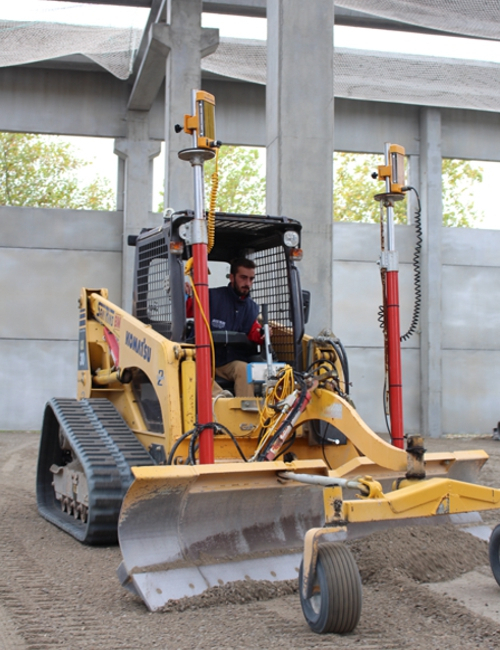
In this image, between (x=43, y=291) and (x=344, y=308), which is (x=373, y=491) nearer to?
(x=43, y=291)

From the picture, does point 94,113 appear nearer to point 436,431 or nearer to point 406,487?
point 436,431

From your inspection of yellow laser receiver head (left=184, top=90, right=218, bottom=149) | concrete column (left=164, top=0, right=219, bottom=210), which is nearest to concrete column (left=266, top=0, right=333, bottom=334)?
yellow laser receiver head (left=184, top=90, right=218, bottom=149)

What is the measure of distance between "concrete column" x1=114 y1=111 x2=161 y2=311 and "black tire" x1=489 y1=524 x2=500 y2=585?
501 inches

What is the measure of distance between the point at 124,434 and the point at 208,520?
173 cm

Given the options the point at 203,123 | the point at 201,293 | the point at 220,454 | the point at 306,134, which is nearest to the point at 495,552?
the point at 220,454

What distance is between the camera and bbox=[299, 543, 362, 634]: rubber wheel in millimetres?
3551

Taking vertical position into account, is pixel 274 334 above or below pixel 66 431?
above

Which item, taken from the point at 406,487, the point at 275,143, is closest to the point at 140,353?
the point at 406,487

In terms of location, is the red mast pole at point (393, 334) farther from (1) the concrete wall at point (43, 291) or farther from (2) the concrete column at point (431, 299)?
(2) the concrete column at point (431, 299)

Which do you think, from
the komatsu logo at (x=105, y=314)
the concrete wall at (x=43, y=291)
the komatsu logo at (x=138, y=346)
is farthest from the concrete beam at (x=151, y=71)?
the komatsu logo at (x=138, y=346)

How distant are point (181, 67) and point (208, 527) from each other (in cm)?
952

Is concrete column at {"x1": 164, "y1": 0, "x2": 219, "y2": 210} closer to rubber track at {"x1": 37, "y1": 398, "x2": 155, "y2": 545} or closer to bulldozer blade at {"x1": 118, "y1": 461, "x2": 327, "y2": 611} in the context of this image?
rubber track at {"x1": 37, "y1": 398, "x2": 155, "y2": 545}

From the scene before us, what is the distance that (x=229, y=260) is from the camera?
695cm

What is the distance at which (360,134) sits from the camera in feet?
58.2
